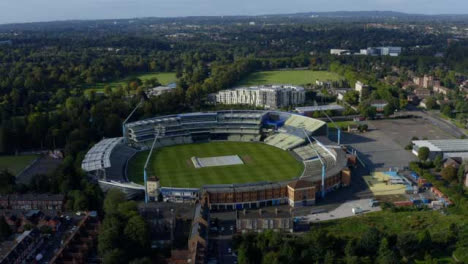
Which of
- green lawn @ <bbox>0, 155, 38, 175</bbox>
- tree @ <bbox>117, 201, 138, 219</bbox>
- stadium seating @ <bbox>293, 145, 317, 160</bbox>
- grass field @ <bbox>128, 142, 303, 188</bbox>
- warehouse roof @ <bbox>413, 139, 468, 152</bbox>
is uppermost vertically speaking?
tree @ <bbox>117, 201, 138, 219</bbox>

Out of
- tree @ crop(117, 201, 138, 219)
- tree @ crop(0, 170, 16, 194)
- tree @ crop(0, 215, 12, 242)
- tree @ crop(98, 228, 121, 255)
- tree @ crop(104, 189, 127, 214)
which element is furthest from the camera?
tree @ crop(0, 170, 16, 194)

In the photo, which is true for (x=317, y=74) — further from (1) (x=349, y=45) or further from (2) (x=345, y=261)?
(2) (x=345, y=261)

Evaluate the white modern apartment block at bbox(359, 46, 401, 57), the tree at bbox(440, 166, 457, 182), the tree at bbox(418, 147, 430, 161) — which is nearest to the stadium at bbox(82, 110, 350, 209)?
the tree at bbox(418, 147, 430, 161)

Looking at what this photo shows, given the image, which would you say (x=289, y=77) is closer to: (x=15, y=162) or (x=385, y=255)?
(x=15, y=162)

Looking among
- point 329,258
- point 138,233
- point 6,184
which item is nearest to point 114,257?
point 138,233

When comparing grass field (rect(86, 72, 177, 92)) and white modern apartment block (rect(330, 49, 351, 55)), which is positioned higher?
white modern apartment block (rect(330, 49, 351, 55))

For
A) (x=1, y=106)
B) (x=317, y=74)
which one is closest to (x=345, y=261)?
(x=1, y=106)

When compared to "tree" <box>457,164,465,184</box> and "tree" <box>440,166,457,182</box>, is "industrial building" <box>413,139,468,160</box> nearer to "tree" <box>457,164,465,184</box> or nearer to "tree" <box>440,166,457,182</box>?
"tree" <box>440,166,457,182</box>
